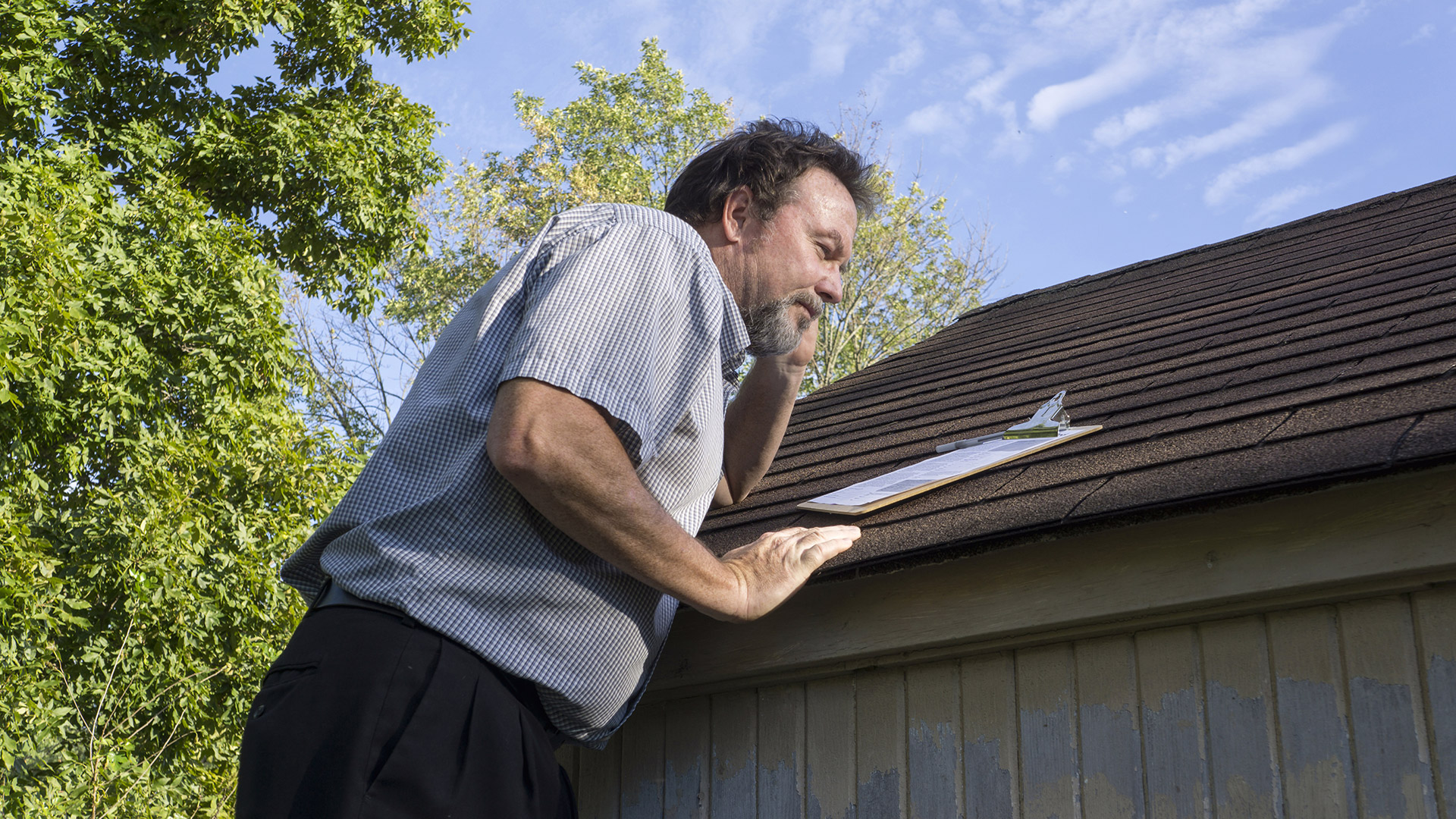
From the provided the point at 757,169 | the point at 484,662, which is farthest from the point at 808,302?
the point at 484,662

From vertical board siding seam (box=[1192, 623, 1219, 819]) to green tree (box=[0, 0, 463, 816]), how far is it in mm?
6226

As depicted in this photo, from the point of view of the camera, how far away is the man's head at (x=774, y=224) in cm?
283

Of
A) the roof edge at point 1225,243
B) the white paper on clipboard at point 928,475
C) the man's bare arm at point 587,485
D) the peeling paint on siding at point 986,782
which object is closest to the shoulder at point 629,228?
the man's bare arm at point 587,485

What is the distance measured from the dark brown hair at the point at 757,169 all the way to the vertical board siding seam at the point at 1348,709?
1.60 metres

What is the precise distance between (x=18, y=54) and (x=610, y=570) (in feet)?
27.5

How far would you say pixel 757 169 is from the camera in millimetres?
2906

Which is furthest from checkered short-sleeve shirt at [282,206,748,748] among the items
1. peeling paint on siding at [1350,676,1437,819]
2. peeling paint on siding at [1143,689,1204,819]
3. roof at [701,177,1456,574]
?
peeling paint on siding at [1350,676,1437,819]

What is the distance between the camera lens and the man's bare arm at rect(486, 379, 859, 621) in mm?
1970

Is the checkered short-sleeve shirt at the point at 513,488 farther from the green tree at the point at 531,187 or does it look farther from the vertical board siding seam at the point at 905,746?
the green tree at the point at 531,187

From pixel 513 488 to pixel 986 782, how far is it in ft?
4.55

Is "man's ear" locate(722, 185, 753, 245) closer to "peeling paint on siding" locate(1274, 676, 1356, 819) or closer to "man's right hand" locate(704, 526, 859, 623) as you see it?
"man's right hand" locate(704, 526, 859, 623)

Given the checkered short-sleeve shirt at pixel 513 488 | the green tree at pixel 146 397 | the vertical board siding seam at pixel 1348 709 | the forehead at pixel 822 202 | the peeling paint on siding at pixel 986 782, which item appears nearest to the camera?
the checkered short-sleeve shirt at pixel 513 488

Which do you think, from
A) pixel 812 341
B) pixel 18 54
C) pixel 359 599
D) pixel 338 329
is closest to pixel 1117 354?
pixel 812 341

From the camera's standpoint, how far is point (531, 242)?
237 centimetres
